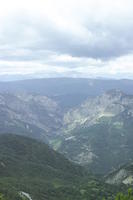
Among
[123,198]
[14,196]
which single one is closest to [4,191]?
[14,196]

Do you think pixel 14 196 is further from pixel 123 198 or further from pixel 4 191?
pixel 123 198

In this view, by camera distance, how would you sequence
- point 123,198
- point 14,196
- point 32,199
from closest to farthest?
point 123,198
point 14,196
point 32,199

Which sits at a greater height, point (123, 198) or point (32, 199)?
point (123, 198)

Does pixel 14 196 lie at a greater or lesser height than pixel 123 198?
lesser

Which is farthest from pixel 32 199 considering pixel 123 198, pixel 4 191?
pixel 123 198

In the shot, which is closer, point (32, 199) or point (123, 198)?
point (123, 198)

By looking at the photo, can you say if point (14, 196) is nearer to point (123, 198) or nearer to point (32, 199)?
point (32, 199)

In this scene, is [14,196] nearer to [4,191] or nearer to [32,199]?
[4,191]

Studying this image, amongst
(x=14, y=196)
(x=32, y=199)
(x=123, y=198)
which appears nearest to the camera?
(x=123, y=198)

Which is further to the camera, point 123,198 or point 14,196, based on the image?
point 14,196
